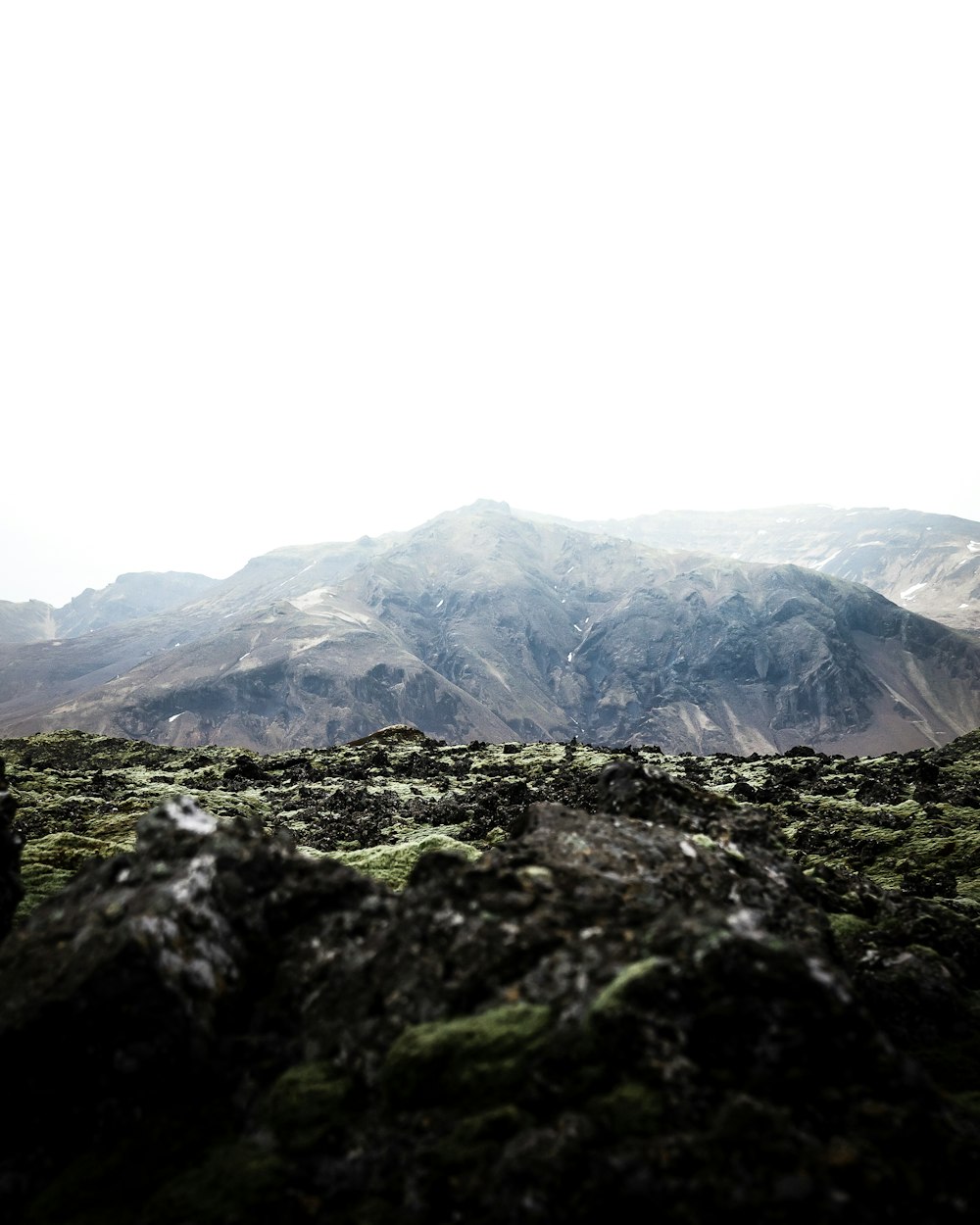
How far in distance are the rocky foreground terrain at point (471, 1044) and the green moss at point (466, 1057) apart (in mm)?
32

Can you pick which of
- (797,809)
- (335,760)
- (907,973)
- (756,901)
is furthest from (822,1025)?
(335,760)

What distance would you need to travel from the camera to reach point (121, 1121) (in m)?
8.44

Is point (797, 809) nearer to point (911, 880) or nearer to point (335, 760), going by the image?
point (911, 880)

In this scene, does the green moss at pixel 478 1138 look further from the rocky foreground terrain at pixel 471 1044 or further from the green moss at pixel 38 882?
the green moss at pixel 38 882

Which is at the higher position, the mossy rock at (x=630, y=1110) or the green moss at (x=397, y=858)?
the mossy rock at (x=630, y=1110)

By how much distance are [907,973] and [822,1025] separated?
769 cm

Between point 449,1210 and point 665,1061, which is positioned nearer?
point 449,1210

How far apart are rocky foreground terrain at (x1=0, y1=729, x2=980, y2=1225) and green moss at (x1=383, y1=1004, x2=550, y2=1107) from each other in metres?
0.03

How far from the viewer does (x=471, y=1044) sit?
8.38 meters

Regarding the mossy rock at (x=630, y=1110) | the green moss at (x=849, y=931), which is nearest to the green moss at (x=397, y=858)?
the green moss at (x=849, y=931)

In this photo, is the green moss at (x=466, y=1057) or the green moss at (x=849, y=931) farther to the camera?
the green moss at (x=849, y=931)

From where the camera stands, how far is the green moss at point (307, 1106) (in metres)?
7.90

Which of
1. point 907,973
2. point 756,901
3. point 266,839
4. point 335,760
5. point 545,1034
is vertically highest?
point 266,839

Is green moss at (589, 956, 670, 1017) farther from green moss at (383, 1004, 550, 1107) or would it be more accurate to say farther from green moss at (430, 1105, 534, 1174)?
green moss at (430, 1105, 534, 1174)
